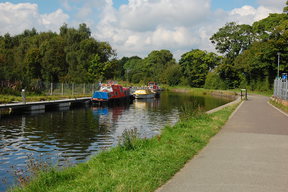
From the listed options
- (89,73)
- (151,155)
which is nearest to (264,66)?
(89,73)

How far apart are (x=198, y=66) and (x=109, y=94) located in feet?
197

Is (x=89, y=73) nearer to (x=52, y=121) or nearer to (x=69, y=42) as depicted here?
(x=69, y=42)

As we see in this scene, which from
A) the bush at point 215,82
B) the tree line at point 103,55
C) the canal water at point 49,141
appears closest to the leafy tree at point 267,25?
the tree line at point 103,55

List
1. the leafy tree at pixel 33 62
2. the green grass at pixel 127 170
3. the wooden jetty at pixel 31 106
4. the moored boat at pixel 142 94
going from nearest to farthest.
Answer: the green grass at pixel 127 170
the wooden jetty at pixel 31 106
the moored boat at pixel 142 94
the leafy tree at pixel 33 62

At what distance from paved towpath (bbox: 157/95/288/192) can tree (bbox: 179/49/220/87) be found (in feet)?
281

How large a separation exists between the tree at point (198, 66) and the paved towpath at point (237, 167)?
85.6 m

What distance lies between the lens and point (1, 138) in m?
16.7

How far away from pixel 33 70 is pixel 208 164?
64706 mm

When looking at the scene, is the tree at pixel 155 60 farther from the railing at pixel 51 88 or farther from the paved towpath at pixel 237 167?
the paved towpath at pixel 237 167

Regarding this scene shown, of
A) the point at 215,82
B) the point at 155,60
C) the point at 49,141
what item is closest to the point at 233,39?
the point at 215,82

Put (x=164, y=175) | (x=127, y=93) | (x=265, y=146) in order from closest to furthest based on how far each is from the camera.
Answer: (x=164, y=175), (x=265, y=146), (x=127, y=93)

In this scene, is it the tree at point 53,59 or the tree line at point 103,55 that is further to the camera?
the tree at point 53,59

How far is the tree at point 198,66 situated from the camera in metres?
96.8

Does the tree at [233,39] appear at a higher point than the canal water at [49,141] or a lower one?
higher
